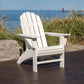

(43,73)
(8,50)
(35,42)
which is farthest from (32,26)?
(43,73)

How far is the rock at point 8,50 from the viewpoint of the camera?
16.6 ft

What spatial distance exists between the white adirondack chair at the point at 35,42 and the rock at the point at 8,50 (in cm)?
42

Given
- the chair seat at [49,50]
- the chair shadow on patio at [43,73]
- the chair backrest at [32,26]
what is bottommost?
the chair shadow on patio at [43,73]

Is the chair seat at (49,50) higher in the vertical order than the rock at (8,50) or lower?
higher

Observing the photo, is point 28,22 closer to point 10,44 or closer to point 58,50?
point 10,44

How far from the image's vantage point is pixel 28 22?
496 centimetres

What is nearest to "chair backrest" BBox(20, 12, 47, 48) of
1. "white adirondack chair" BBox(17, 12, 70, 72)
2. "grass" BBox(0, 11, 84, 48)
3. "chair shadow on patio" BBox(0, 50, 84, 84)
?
"white adirondack chair" BBox(17, 12, 70, 72)

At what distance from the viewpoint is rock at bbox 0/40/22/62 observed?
506 centimetres

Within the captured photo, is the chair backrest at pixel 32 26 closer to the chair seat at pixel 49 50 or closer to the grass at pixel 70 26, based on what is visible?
the chair seat at pixel 49 50

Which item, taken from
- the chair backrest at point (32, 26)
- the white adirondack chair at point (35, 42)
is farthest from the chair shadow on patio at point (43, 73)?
the chair backrest at point (32, 26)

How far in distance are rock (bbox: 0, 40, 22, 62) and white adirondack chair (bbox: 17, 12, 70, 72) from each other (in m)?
0.42

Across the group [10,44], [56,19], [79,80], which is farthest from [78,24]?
[79,80]

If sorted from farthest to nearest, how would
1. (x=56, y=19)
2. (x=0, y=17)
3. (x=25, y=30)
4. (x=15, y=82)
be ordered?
(x=56, y=19) → (x=0, y=17) → (x=25, y=30) → (x=15, y=82)

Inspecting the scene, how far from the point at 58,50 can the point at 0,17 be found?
240 cm
